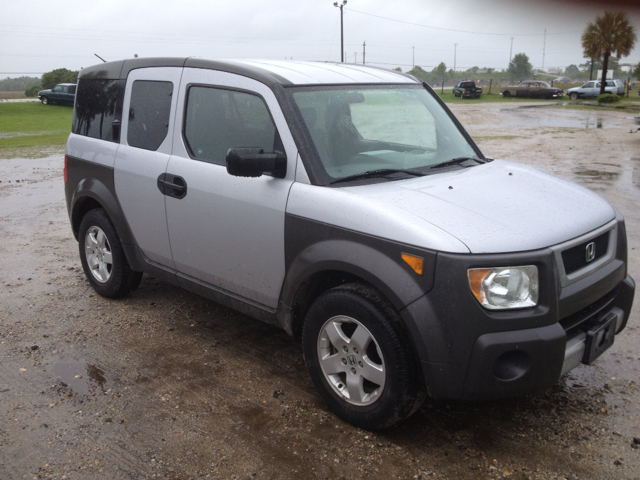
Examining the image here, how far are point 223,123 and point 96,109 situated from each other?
1650mm

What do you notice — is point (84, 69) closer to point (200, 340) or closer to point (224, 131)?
point (224, 131)

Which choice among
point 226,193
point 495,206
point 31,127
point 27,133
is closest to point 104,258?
point 226,193

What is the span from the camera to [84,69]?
5.36 metres

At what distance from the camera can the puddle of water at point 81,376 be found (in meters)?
3.90

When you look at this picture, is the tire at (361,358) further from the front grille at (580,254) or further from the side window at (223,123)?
the side window at (223,123)

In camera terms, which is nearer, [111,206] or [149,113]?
[149,113]

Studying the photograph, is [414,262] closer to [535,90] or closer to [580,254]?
[580,254]

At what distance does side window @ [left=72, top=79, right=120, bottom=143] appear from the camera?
4.95 m

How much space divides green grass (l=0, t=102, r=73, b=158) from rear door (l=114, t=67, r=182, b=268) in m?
13.0

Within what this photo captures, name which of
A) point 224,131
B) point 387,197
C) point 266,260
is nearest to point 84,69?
point 224,131

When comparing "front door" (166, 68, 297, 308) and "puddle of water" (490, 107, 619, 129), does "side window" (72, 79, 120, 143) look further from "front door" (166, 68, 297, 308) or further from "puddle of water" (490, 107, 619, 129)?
"puddle of water" (490, 107, 619, 129)

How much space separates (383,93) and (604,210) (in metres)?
1.61

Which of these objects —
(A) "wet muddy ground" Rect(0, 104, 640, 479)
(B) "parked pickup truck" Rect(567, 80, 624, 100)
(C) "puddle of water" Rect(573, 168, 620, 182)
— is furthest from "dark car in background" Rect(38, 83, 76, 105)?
(A) "wet muddy ground" Rect(0, 104, 640, 479)

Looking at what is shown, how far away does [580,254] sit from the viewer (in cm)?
320
